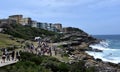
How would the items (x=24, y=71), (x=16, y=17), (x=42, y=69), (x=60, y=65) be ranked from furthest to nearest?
(x=16, y=17) < (x=60, y=65) < (x=42, y=69) < (x=24, y=71)

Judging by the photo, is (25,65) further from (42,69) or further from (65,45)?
(65,45)

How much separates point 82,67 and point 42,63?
12.2 ft

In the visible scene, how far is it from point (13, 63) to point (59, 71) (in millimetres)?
3805

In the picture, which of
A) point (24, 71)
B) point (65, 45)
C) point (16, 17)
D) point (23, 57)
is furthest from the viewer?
point (16, 17)

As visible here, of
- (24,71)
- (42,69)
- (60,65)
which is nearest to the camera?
(24,71)

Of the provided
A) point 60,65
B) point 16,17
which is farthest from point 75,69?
point 16,17

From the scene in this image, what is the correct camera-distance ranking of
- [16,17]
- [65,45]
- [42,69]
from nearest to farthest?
[42,69] → [65,45] → [16,17]

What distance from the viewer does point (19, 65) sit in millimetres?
28344

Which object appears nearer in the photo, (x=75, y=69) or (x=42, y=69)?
(x=42, y=69)

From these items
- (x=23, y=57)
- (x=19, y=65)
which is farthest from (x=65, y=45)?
(x=19, y=65)

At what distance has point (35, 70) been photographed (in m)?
26.8

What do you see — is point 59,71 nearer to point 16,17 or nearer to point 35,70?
point 35,70

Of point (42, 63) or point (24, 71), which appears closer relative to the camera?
point (24, 71)

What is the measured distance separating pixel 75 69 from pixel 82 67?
1888mm
